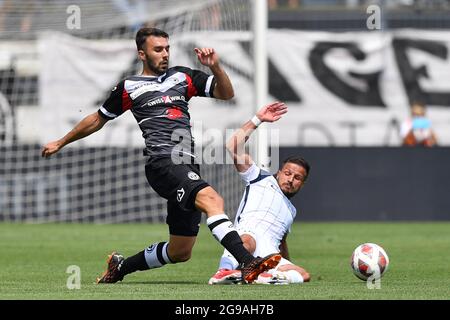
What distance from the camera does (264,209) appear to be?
1067 centimetres

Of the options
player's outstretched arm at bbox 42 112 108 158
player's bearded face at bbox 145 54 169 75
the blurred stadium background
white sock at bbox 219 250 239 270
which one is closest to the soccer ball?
white sock at bbox 219 250 239 270

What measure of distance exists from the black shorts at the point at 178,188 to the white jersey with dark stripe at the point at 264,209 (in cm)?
80

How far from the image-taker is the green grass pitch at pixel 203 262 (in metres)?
8.76

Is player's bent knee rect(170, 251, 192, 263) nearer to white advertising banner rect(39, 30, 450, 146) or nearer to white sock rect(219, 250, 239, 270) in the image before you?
white sock rect(219, 250, 239, 270)

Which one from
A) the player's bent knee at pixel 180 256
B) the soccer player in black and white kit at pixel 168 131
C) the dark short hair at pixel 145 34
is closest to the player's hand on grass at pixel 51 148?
the soccer player in black and white kit at pixel 168 131

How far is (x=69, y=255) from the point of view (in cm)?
1417

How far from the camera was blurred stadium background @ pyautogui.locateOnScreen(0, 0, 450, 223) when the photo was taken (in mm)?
20781

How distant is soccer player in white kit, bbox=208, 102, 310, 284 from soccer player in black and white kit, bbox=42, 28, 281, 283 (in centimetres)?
52

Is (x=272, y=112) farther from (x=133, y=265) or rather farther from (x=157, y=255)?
(x=133, y=265)

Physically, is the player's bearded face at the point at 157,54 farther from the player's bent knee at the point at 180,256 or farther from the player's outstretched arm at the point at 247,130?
the player's bent knee at the point at 180,256

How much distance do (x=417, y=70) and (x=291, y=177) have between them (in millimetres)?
13939

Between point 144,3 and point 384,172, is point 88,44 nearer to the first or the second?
point 144,3
